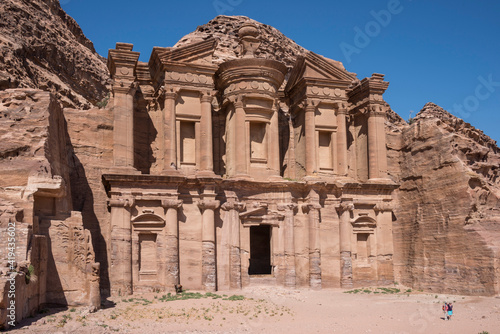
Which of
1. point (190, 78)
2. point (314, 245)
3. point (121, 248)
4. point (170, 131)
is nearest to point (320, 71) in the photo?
point (190, 78)

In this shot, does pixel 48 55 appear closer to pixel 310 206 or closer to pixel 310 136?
pixel 310 136

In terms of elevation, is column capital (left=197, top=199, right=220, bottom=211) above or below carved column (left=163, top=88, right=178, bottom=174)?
below

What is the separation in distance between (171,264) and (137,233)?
2110mm

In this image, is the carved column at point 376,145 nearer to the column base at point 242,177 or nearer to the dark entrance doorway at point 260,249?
the column base at point 242,177

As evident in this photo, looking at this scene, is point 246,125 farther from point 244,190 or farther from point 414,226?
point 414,226

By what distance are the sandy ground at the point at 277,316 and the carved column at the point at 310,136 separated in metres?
6.87

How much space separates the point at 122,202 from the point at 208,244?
4.43 meters

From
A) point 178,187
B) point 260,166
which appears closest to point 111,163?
point 178,187

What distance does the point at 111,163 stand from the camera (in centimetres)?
2538

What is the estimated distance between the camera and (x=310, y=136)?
90.3 ft

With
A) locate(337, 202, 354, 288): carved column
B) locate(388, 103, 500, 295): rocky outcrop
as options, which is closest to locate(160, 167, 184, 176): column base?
locate(337, 202, 354, 288): carved column

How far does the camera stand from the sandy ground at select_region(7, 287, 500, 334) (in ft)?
53.6

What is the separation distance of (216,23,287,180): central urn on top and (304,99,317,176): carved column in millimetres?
1626

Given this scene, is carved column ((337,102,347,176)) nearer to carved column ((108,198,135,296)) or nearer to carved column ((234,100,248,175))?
carved column ((234,100,248,175))
